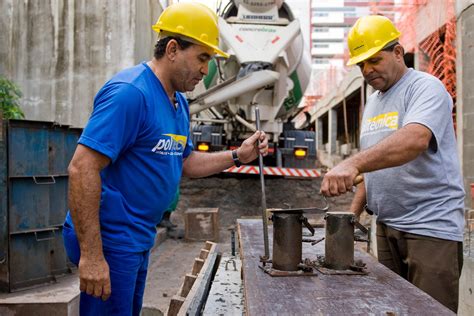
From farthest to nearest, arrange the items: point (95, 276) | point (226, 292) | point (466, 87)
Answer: point (466, 87)
point (226, 292)
point (95, 276)

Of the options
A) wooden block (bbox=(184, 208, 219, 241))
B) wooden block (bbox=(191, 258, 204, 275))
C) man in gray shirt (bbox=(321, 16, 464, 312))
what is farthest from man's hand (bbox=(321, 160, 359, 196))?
wooden block (bbox=(184, 208, 219, 241))

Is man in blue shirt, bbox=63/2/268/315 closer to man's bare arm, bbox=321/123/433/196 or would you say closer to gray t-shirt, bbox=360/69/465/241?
man's bare arm, bbox=321/123/433/196

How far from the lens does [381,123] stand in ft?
8.77

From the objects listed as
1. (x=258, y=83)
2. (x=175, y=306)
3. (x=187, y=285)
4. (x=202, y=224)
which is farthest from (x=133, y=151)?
(x=258, y=83)

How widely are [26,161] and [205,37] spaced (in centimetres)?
285

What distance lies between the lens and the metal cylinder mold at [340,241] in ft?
7.23

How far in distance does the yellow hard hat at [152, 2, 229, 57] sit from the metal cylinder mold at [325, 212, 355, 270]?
3.48 ft

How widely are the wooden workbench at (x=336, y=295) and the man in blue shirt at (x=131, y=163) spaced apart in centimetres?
56

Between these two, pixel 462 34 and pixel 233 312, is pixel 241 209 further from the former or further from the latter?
pixel 233 312

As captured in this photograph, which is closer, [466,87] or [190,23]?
[190,23]

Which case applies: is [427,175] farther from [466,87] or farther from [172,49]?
[466,87]

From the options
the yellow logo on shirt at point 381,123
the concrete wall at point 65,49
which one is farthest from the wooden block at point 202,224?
the yellow logo on shirt at point 381,123

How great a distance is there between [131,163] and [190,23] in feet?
2.45

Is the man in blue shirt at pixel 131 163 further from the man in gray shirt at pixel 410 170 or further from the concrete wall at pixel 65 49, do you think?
the concrete wall at pixel 65 49
